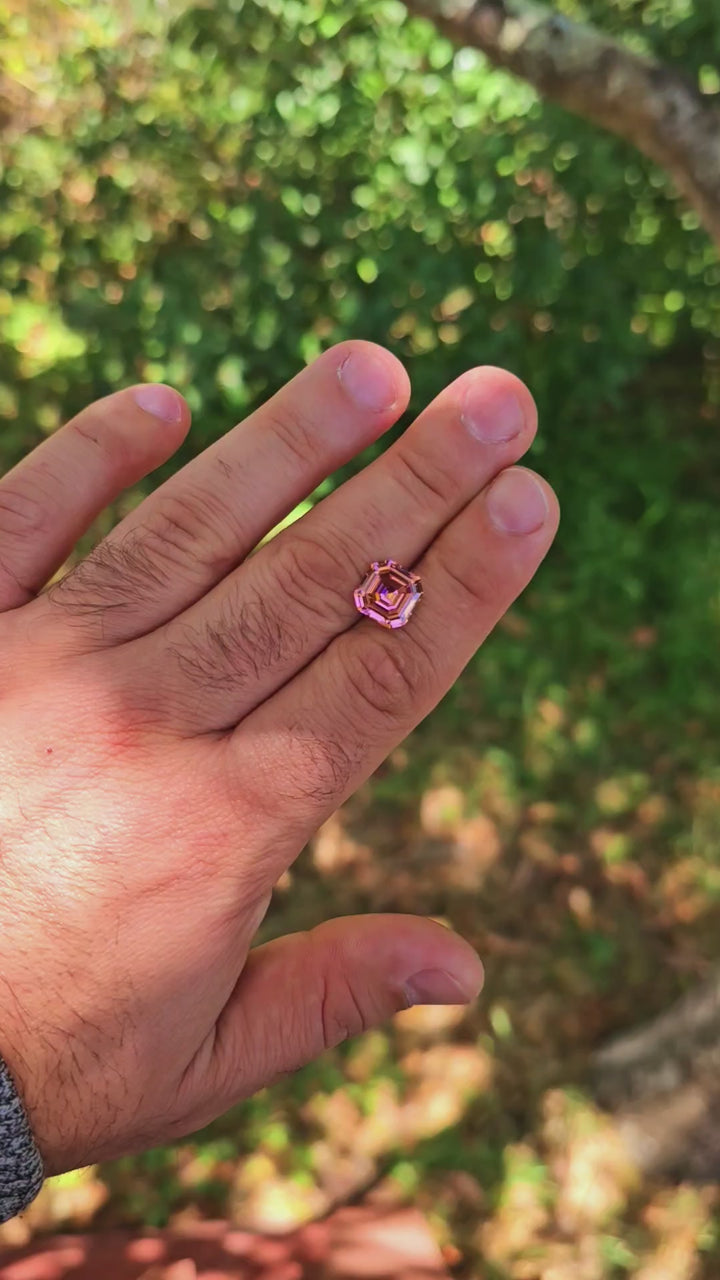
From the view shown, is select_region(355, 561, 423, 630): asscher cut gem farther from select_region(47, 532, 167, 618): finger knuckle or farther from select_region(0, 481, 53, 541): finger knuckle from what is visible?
select_region(0, 481, 53, 541): finger knuckle

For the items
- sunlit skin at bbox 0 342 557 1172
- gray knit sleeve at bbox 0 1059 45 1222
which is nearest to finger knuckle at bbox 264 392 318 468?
sunlit skin at bbox 0 342 557 1172

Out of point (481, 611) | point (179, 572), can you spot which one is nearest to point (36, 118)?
point (179, 572)

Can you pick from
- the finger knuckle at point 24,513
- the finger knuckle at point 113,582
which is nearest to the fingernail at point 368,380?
the finger knuckle at point 113,582

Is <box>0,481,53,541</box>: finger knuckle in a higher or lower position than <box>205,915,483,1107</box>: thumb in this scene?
higher

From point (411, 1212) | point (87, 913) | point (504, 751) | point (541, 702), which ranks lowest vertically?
point (411, 1212)

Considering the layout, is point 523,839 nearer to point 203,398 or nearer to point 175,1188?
point 175,1188

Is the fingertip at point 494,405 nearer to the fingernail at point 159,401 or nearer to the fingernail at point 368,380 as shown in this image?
the fingernail at point 368,380
